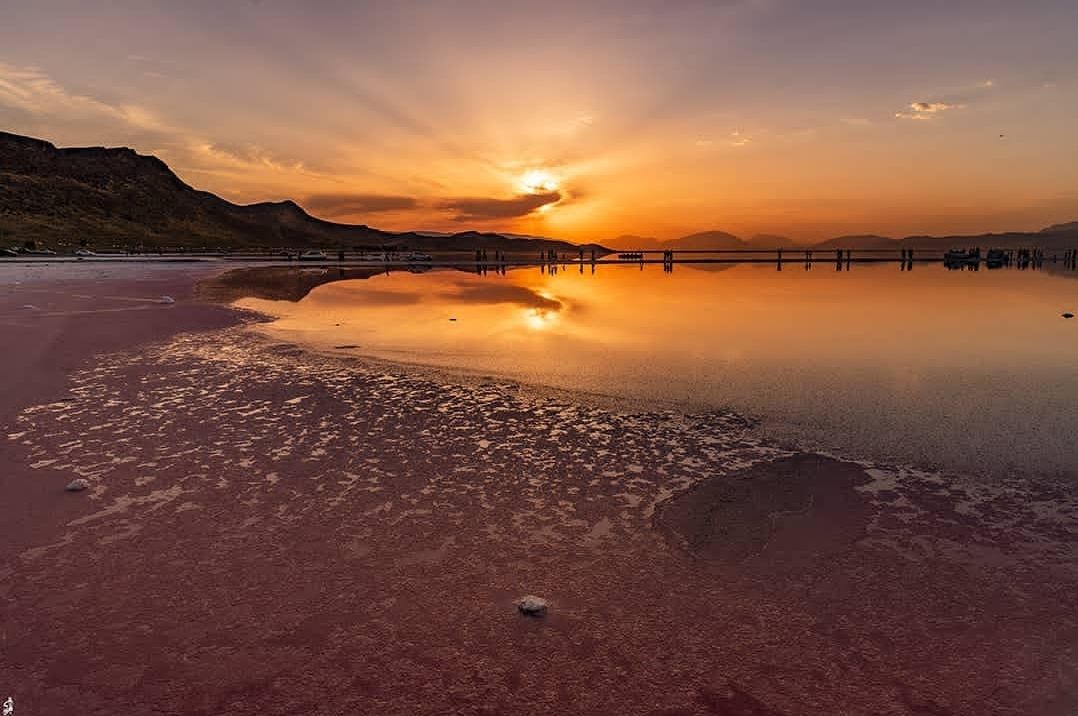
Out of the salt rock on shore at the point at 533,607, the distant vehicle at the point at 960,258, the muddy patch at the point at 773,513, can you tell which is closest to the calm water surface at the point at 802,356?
the muddy patch at the point at 773,513

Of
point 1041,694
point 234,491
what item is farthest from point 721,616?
point 234,491

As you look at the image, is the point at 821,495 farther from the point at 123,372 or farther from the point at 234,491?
the point at 123,372

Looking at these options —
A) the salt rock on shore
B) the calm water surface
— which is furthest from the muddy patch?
the salt rock on shore

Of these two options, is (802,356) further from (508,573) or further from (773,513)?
(508,573)

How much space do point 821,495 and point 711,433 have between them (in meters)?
2.64

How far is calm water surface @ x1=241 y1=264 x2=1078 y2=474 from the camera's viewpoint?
10438 millimetres

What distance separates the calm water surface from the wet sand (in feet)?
5.75

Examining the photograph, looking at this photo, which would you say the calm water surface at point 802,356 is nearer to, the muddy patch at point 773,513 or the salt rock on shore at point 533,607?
the muddy patch at point 773,513

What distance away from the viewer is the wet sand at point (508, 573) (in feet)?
14.1

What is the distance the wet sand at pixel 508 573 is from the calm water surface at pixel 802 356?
175 centimetres

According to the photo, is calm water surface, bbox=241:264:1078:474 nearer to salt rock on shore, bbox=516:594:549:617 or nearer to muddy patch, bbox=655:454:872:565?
muddy patch, bbox=655:454:872:565

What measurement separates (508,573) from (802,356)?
14869mm

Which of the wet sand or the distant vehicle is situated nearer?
the wet sand

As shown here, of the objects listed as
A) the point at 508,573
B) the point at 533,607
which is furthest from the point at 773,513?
the point at 533,607
